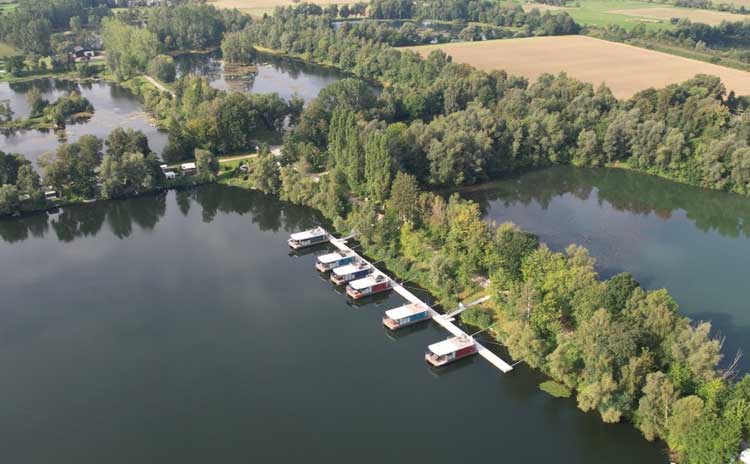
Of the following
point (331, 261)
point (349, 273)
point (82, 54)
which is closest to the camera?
point (349, 273)

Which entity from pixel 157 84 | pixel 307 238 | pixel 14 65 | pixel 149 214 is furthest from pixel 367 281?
pixel 14 65

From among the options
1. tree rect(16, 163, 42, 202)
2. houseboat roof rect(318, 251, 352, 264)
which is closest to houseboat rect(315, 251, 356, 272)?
houseboat roof rect(318, 251, 352, 264)

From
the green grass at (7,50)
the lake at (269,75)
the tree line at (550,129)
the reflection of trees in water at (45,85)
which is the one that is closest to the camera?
the tree line at (550,129)

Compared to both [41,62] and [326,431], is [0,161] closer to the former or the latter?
[326,431]

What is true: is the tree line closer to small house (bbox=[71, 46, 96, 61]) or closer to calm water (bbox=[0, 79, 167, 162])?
calm water (bbox=[0, 79, 167, 162])

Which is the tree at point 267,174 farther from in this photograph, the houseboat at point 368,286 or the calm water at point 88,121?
the houseboat at point 368,286

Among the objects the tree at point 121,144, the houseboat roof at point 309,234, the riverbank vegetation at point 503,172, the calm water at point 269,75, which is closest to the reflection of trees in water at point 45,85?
the riverbank vegetation at point 503,172

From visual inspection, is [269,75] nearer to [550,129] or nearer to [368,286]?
[550,129]
